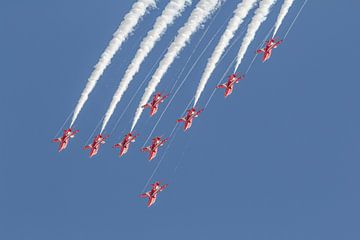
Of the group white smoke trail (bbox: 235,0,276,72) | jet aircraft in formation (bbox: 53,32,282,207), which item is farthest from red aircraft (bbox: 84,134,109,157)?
white smoke trail (bbox: 235,0,276,72)

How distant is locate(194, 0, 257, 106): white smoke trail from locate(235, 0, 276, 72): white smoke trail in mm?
652

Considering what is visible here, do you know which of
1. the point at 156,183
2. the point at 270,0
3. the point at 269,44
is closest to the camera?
the point at 270,0

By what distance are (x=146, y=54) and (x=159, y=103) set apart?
9.00 meters

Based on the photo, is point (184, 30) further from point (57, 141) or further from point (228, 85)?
point (57, 141)

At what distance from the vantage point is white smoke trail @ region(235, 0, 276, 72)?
5406cm

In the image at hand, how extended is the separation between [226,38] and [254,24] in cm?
224

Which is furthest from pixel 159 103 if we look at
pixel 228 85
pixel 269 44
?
pixel 269 44

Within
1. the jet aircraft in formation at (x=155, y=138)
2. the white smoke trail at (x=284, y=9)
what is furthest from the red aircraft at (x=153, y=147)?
the white smoke trail at (x=284, y=9)

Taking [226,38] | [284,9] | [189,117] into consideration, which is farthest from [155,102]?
[284,9]

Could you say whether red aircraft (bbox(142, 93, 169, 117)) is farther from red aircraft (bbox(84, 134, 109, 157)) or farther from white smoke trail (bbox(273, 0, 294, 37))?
white smoke trail (bbox(273, 0, 294, 37))

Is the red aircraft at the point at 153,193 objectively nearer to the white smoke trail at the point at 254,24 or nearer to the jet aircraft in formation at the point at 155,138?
the jet aircraft in formation at the point at 155,138

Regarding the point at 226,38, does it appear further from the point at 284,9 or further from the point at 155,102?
the point at 155,102

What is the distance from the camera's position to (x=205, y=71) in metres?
57.0

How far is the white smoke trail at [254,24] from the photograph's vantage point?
54062mm
